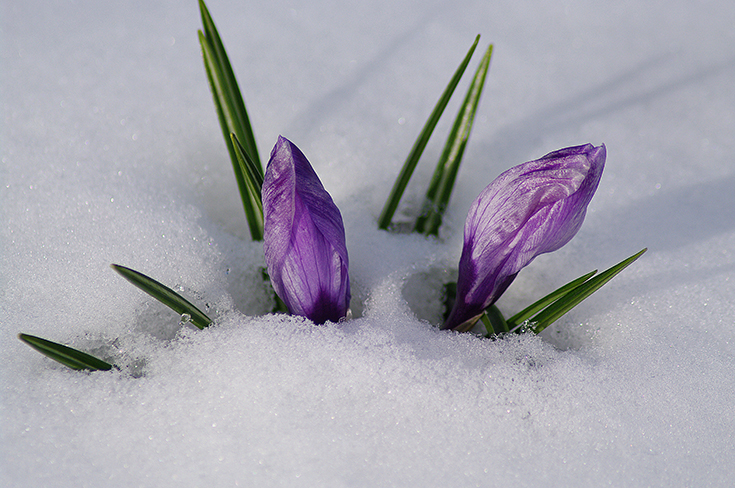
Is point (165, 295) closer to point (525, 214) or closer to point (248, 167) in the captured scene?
point (248, 167)

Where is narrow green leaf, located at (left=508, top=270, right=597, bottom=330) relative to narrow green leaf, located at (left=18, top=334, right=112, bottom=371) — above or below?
below

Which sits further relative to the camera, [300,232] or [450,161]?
[450,161]

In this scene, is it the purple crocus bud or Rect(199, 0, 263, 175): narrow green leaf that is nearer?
the purple crocus bud

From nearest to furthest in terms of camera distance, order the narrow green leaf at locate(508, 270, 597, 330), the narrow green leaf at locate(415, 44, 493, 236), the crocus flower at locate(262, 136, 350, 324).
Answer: the crocus flower at locate(262, 136, 350, 324) → the narrow green leaf at locate(508, 270, 597, 330) → the narrow green leaf at locate(415, 44, 493, 236)

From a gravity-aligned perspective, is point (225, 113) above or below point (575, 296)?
above

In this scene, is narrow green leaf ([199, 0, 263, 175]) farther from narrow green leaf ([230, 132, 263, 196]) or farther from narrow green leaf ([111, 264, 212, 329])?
narrow green leaf ([111, 264, 212, 329])

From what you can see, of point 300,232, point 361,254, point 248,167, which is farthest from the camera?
point 361,254

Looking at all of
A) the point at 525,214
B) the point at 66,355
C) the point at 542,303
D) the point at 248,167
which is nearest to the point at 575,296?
the point at 542,303

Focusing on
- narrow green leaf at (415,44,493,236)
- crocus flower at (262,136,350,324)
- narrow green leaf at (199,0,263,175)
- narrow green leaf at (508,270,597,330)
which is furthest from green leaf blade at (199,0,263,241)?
narrow green leaf at (508,270,597,330)

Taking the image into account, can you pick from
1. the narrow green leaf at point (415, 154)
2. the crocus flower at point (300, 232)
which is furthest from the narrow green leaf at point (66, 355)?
the narrow green leaf at point (415, 154)
